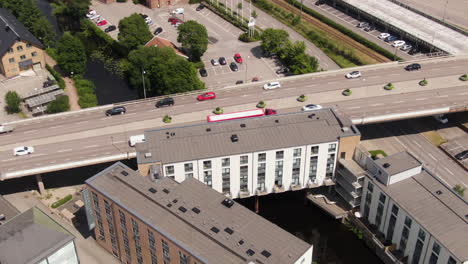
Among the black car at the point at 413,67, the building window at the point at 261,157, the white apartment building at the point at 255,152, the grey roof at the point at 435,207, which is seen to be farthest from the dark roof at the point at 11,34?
the grey roof at the point at 435,207

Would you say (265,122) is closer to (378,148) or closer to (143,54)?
(378,148)

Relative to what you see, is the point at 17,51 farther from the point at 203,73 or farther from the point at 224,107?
the point at 224,107

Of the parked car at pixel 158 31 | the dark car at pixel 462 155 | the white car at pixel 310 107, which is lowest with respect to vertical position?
the dark car at pixel 462 155

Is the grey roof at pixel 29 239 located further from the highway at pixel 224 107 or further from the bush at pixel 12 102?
the bush at pixel 12 102

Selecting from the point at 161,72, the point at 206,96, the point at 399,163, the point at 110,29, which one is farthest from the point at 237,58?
the point at 399,163

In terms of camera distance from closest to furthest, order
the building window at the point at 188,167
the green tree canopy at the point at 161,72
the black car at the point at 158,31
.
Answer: the building window at the point at 188,167 < the green tree canopy at the point at 161,72 < the black car at the point at 158,31

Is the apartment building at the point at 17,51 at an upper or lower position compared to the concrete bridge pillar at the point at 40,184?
upper

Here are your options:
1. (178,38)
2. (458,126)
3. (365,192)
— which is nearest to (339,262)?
(365,192)

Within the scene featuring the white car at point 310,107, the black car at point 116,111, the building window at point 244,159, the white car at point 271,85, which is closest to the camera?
the building window at point 244,159
